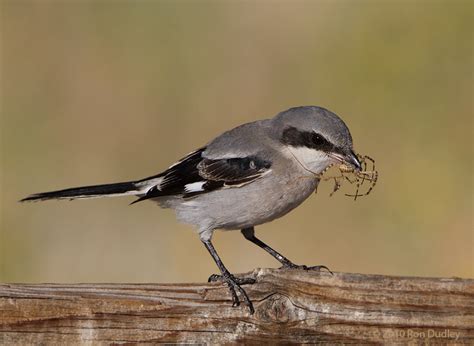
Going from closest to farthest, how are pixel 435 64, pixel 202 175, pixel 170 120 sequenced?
pixel 202 175 → pixel 170 120 → pixel 435 64

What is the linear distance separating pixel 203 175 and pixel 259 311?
2093 millimetres

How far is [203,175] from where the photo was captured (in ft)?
17.4

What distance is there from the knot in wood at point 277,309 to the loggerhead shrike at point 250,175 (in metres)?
1.49

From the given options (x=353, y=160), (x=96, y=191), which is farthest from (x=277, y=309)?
(x=96, y=191)

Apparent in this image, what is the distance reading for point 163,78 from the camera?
8391mm

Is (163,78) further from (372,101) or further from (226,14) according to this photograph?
(372,101)

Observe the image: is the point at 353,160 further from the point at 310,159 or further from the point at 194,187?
the point at 194,187

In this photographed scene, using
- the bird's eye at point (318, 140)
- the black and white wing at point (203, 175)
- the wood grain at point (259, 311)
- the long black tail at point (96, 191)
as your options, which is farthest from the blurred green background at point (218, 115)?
the wood grain at point (259, 311)

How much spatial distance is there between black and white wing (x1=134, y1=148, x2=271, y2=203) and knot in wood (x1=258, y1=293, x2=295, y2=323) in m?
1.85

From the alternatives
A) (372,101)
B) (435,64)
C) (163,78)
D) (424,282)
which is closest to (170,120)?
(163,78)

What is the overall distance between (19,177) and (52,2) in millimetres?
2186

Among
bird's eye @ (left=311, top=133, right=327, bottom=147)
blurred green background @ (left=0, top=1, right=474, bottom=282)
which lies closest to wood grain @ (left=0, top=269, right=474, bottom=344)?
bird's eye @ (left=311, top=133, right=327, bottom=147)

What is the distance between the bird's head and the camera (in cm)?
480

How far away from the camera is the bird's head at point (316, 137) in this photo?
4.80m
